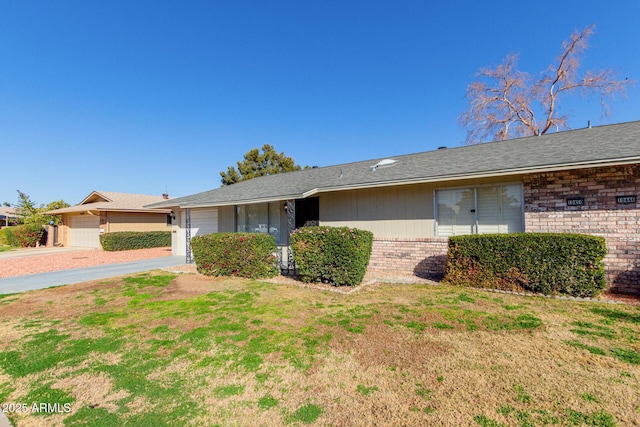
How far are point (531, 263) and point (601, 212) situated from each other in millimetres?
2030

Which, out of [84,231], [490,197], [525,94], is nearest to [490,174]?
[490,197]

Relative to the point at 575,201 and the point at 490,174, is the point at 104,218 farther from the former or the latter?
the point at 575,201

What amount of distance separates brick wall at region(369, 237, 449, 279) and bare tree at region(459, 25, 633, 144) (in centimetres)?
1552

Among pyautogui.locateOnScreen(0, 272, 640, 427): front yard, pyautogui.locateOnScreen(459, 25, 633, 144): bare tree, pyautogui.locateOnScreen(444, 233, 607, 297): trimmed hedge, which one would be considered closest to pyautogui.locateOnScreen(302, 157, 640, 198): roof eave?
pyautogui.locateOnScreen(444, 233, 607, 297): trimmed hedge

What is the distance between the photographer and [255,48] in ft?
46.2

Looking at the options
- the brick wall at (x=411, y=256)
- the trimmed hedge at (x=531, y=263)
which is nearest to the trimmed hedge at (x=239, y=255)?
the brick wall at (x=411, y=256)

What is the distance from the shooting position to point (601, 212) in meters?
6.52

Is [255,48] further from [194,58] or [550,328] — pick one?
[550,328]

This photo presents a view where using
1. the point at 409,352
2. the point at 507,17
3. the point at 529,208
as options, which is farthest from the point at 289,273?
the point at 507,17

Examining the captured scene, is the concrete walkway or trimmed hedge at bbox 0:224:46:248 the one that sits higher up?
trimmed hedge at bbox 0:224:46:248

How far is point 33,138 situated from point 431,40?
71.1 feet

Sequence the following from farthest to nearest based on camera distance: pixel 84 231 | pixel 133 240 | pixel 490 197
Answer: pixel 84 231 → pixel 133 240 → pixel 490 197

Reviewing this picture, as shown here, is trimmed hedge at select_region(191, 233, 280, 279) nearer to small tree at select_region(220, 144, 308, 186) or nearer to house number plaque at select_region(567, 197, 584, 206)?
house number plaque at select_region(567, 197, 584, 206)

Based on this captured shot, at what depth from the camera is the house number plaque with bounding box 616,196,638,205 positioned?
6.25m
